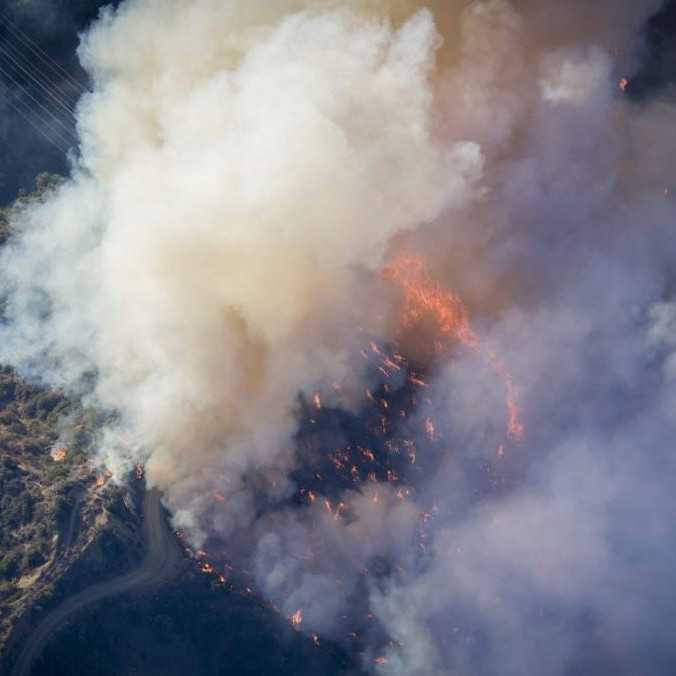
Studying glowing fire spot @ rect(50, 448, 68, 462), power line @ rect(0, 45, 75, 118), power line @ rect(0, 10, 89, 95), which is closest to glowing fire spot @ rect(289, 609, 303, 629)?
glowing fire spot @ rect(50, 448, 68, 462)

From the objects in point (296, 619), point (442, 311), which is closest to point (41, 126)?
point (442, 311)

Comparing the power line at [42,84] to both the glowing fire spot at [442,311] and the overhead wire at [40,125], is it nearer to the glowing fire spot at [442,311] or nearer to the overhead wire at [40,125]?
the overhead wire at [40,125]

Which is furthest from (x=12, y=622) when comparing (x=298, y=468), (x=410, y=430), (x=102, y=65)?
(x=102, y=65)

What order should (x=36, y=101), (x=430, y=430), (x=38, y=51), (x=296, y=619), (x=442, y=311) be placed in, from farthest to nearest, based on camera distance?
(x=38, y=51) < (x=36, y=101) < (x=442, y=311) < (x=430, y=430) < (x=296, y=619)

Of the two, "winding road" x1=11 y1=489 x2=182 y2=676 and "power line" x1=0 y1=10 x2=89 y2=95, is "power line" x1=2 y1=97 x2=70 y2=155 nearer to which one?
"power line" x1=0 y1=10 x2=89 y2=95

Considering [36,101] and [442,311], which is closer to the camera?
[442,311]

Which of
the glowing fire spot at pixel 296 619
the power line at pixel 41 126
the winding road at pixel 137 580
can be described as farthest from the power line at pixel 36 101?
the glowing fire spot at pixel 296 619

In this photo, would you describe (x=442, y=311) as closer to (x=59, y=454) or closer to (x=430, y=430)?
(x=430, y=430)
